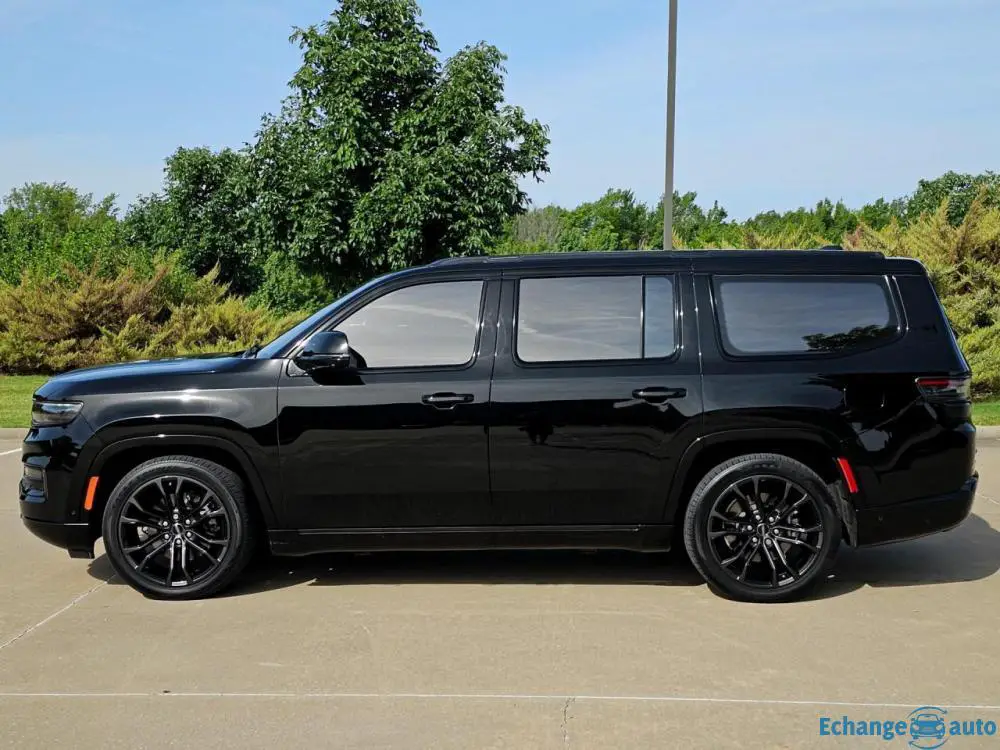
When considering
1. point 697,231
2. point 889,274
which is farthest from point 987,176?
point 889,274

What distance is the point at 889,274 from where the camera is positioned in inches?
234

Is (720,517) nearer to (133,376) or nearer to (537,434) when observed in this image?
(537,434)

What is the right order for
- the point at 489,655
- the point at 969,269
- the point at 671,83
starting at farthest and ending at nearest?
the point at 969,269 < the point at 671,83 < the point at 489,655

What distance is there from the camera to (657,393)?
5.71 metres

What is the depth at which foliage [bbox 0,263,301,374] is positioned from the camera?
21.3 metres

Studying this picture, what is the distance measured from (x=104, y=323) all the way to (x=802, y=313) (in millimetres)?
18796

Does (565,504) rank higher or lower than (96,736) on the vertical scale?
higher

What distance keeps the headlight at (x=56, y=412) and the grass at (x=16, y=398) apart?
8.40m

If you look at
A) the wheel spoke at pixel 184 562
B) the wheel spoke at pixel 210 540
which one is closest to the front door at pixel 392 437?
the wheel spoke at pixel 210 540

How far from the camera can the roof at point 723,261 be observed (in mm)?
5934

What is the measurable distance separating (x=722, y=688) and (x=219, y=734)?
6.62 ft

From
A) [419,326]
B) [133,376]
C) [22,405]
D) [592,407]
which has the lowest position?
[22,405]

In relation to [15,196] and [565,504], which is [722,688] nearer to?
[565,504]

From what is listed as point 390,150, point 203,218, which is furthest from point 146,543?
point 203,218
